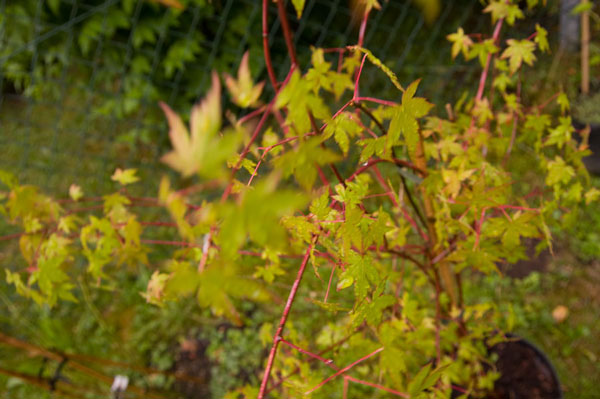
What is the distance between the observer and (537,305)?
2.37m

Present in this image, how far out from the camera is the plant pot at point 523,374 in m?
1.66

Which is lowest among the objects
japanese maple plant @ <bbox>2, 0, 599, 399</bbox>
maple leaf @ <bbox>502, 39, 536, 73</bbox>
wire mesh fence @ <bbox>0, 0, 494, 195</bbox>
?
japanese maple plant @ <bbox>2, 0, 599, 399</bbox>

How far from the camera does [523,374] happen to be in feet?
5.62

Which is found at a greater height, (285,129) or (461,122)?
(461,122)

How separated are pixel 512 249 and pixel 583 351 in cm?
151

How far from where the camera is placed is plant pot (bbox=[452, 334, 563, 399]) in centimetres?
166

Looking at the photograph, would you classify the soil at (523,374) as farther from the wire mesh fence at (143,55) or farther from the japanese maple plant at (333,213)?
the wire mesh fence at (143,55)

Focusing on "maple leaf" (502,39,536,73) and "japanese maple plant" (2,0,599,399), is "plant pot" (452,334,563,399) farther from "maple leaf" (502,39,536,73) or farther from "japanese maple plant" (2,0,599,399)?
"maple leaf" (502,39,536,73)

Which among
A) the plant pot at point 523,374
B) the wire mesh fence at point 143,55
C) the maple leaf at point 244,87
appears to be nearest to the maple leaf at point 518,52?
the maple leaf at point 244,87

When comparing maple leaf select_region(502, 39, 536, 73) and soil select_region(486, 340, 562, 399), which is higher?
maple leaf select_region(502, 39, 536, 73)

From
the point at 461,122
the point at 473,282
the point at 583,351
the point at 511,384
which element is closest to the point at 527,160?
A: the point at 473,282

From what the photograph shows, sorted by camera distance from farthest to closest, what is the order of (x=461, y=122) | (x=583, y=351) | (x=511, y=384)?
(x=583, y=351) → (x=511, y=384) → (x=461, y=122)

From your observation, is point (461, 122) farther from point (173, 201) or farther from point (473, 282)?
point (473, 282)

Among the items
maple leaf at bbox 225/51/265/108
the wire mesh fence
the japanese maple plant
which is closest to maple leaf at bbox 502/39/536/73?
the japanese maple plant
